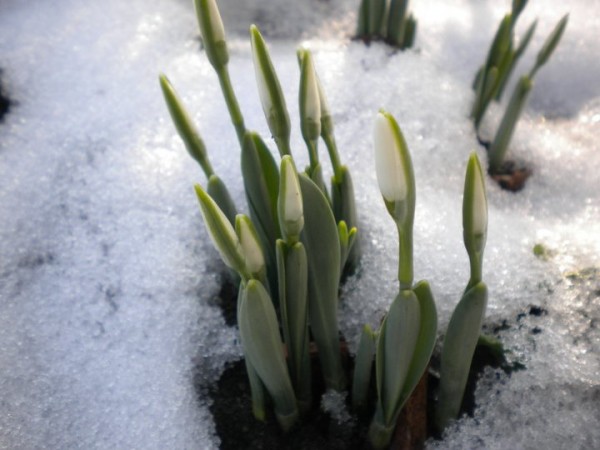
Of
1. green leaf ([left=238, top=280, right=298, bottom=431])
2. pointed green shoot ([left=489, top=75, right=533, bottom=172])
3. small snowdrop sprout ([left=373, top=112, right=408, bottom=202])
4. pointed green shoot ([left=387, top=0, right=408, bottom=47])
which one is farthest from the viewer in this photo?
pointed green shoot ([left=387, top=0, right=408, bottom=47])

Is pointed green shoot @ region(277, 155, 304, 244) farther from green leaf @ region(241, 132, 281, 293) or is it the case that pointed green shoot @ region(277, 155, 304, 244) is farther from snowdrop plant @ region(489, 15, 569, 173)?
snowdrop plant @ region(489, 15, 569, 173)

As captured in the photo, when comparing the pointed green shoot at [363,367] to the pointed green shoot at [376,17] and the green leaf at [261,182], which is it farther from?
the pointed green shoot at [376,17]

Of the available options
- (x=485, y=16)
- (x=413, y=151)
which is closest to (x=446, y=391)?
(x=413, y=151)

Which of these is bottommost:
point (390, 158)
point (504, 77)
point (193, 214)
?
point (193, 214)

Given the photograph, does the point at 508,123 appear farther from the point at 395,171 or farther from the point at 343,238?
the point at 395,171

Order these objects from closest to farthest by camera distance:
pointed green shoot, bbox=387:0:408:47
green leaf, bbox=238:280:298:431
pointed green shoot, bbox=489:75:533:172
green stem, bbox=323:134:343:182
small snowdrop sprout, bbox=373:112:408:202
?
small snowdrop sprout, bbox=373:112:408:202 < green leaf, bbox=238:280:298:431 < green stem, bbox=323:134:343:182 < pointed green shoot, bbox=489:75:533:172 < pointed green shoot, bbox=387:0:408:47

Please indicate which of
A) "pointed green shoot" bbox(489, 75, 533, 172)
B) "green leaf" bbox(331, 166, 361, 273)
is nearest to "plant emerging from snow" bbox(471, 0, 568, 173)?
"pointed green shoot" bbox(489, 75, 533, 172)

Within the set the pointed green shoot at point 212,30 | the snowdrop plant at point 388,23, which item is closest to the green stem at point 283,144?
the pointed green shoot at point 212,30

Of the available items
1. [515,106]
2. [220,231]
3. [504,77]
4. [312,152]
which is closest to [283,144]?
[312,152]
